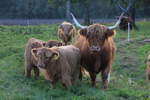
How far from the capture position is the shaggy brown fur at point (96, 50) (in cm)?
985

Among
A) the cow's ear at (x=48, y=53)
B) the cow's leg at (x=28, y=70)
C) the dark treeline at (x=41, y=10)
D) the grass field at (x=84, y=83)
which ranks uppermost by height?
the dark treeline at (x=41, y=10)

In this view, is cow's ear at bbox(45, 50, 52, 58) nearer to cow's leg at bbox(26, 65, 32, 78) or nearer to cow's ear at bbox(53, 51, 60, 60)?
cow's ear at bbox(53, 51, 60, 60)

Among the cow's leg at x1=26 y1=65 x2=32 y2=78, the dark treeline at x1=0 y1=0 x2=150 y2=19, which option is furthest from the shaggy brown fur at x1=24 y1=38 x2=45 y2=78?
the dark treeline at x1=0 y1=0 x2=150 y2=19

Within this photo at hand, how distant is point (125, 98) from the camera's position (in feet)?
31.1

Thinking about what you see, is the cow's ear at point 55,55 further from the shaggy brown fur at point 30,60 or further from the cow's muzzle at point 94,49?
the shaggy brown fur at point 30,60

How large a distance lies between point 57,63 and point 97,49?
1.05m

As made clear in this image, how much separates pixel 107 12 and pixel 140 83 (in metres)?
29.9

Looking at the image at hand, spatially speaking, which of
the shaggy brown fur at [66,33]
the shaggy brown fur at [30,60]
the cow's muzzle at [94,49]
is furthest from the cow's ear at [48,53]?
the shaggy brown fur at [66,33]

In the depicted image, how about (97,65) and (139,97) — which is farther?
(97,65)

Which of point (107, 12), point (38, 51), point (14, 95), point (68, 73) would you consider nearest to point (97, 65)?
point (68, 73)

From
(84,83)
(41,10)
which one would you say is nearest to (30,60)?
(84,83)

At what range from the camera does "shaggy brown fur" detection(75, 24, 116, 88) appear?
9.85 m

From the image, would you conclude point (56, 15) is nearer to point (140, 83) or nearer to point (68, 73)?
point (140, 83)

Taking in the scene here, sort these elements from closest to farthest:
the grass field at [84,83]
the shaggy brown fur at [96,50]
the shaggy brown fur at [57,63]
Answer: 1. the grass field at [84,83]
2. the shaggy brown fur at [57,63]
3. the shaggy brown fur at [96,50]
